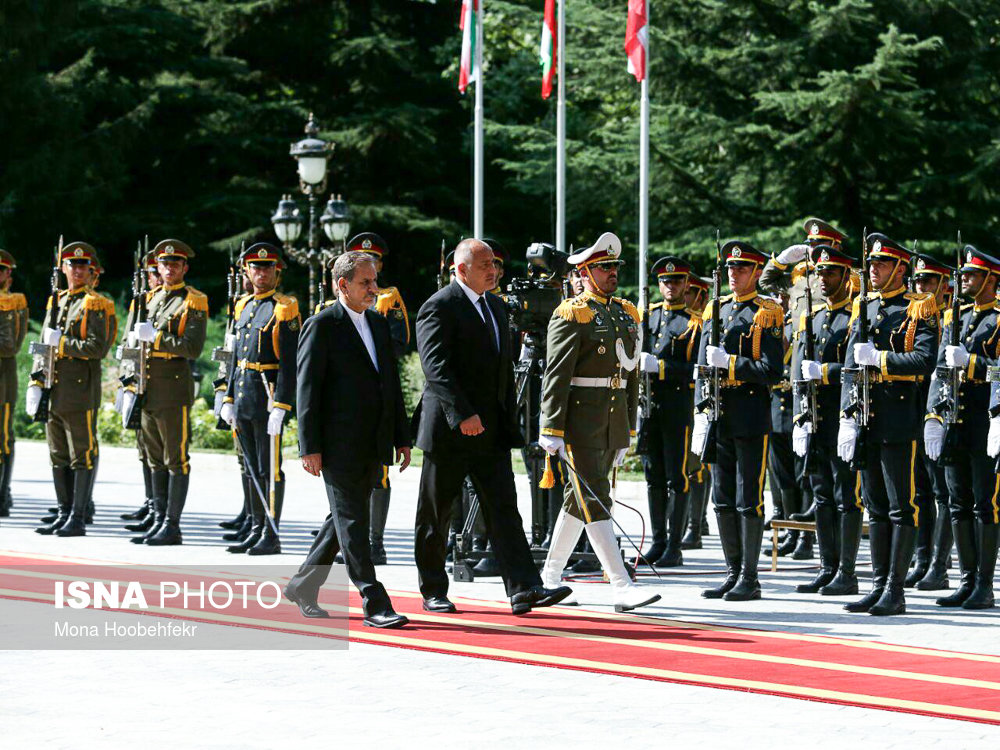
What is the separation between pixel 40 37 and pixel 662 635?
33.0 metres

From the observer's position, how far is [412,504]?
18.0m

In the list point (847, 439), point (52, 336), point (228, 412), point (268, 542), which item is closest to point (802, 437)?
point (847, 439)

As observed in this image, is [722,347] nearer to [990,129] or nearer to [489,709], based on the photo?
[489,709]

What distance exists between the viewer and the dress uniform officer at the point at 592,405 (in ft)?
32.5

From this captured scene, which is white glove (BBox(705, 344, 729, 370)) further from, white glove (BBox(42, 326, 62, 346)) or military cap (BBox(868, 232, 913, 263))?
white glove (BBox(42, 326, 62, 346))

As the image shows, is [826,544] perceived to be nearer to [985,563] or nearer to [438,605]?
Result: [985,563]

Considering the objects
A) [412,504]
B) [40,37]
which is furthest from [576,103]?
[412,504]

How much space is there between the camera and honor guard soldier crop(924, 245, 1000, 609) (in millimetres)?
10367

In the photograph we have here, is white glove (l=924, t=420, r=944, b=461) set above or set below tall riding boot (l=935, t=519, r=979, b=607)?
above

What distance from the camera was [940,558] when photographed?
11375 millimetres

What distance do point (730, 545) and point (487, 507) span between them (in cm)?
183

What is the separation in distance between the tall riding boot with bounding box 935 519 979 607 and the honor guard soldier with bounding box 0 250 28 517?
8.53 metres

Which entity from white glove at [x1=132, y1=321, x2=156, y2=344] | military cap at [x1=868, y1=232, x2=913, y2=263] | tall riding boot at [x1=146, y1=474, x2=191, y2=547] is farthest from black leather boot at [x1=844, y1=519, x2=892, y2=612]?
white glove at [x1=132, y1=321, x2=156, y2=344]

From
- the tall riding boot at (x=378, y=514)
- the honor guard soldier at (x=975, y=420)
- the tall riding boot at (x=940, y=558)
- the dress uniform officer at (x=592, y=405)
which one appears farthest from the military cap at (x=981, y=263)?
the tall riding boot at (x=378, y=514)
